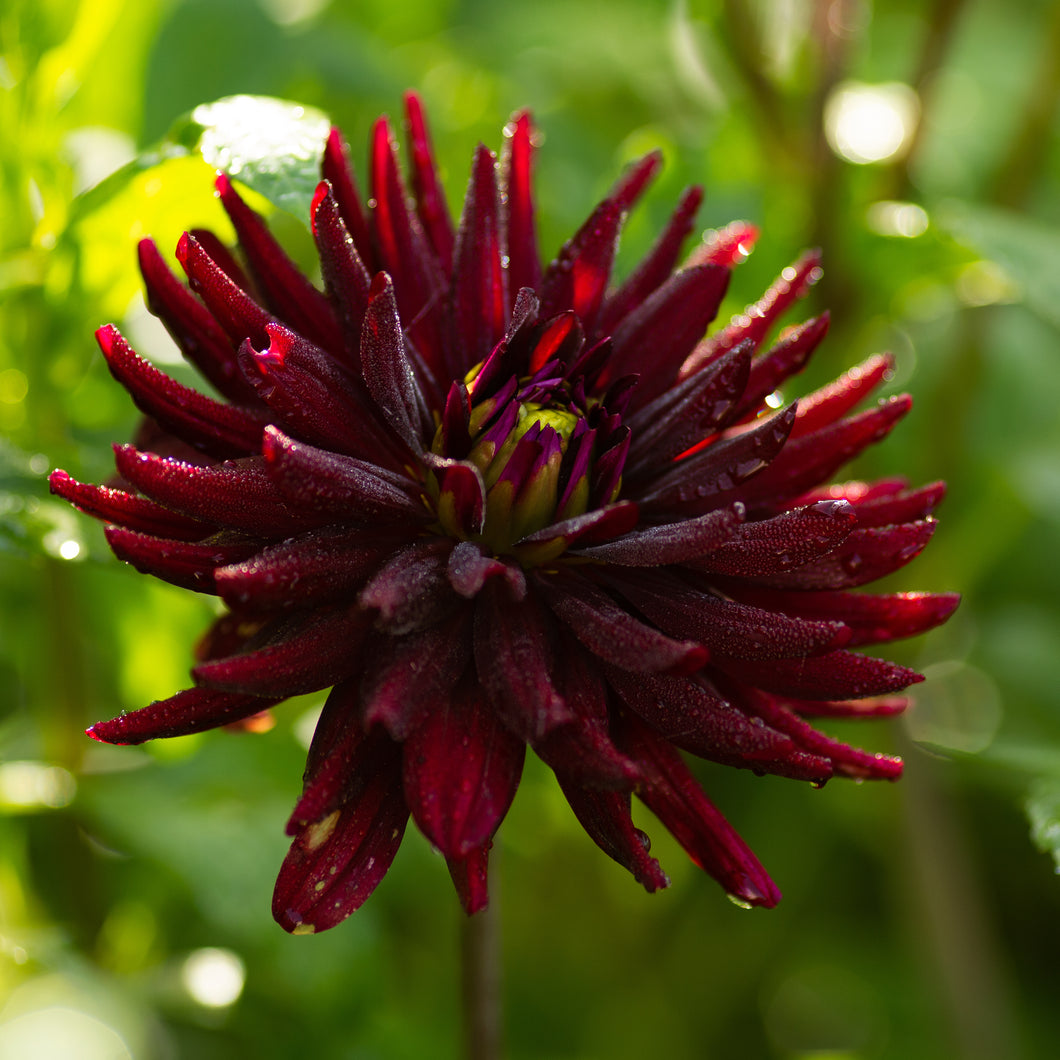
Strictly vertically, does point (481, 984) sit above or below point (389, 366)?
below

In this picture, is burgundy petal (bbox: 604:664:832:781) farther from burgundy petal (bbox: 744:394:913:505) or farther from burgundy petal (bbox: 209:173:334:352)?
burgundy petal (bbox: 209:173:334:352)

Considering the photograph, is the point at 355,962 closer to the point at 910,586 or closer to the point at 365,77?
the point at 910,586

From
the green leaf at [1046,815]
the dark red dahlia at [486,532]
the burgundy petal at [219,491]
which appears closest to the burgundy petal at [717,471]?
the dark red dahlia at [486,532]

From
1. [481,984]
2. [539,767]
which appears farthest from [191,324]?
[539,767]

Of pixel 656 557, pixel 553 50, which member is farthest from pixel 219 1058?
pixel 553 50

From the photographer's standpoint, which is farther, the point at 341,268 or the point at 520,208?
the point at 520,208

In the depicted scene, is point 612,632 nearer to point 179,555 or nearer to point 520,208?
point 179,555

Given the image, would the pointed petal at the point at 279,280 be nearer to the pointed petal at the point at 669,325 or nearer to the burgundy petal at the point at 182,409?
the burgundy petal at the point at 182,409
